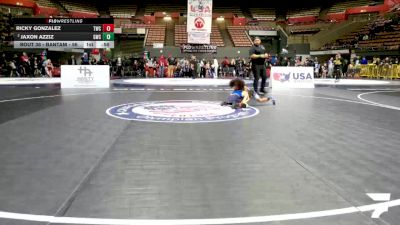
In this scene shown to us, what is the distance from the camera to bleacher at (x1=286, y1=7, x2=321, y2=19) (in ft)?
148

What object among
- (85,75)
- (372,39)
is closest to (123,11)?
(372,39)

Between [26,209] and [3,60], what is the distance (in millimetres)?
24767

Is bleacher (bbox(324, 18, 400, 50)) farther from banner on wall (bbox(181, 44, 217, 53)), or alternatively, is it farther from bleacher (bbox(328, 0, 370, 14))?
banner on wall (bbox(181, 44, 217, 53))

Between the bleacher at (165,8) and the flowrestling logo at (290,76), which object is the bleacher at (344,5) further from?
the flowrestling logo at (290,76)

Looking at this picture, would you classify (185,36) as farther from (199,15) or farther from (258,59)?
(258,59)

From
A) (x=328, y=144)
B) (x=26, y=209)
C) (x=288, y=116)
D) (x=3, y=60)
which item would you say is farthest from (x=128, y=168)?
(x=3, y=60)

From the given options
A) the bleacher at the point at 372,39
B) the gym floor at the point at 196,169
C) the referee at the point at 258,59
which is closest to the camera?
the gym floor at the point at 196,169

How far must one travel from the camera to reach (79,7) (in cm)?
4328

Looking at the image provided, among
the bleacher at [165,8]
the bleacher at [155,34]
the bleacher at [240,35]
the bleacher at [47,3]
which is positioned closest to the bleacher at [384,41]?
the bleacher at [240,35]

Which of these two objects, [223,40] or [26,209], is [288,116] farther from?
[223,40]

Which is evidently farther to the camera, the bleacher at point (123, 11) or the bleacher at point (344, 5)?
the bleacher at point (123, 11)

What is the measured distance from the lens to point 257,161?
415 cm

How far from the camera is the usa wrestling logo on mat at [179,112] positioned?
7.02 meters
